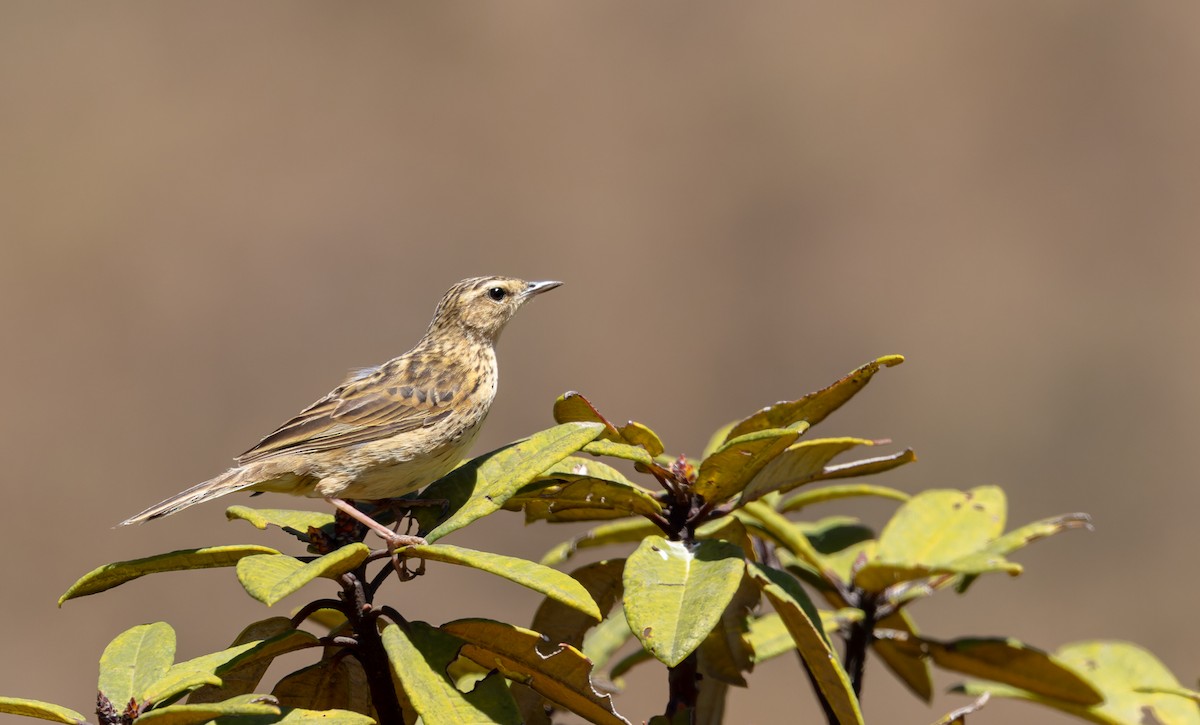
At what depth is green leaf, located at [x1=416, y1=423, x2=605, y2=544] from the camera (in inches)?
99.4

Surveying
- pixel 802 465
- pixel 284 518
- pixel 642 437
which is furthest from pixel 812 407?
pixel 284 518

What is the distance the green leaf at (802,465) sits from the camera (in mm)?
2857

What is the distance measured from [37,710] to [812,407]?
1.90 meters

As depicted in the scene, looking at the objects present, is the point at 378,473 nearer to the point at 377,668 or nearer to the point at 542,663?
the point at 377,668

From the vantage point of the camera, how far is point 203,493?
395 cm

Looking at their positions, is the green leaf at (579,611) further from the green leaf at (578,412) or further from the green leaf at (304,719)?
the green leaf at (304,719)

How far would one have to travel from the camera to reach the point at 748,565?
2.90 m

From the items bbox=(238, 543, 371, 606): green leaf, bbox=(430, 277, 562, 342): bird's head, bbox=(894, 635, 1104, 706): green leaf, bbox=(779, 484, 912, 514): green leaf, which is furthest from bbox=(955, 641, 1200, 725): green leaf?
bbox=(430, 277, 562, 342): bird's head

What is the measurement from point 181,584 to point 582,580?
1237 cm

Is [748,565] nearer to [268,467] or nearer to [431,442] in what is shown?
[431,442]

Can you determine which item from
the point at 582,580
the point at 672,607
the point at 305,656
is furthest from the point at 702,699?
the point at 305,656

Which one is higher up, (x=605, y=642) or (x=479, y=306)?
(x=479, y=306)

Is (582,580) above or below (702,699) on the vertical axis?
above

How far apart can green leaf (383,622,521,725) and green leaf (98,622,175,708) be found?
21.4 inches
